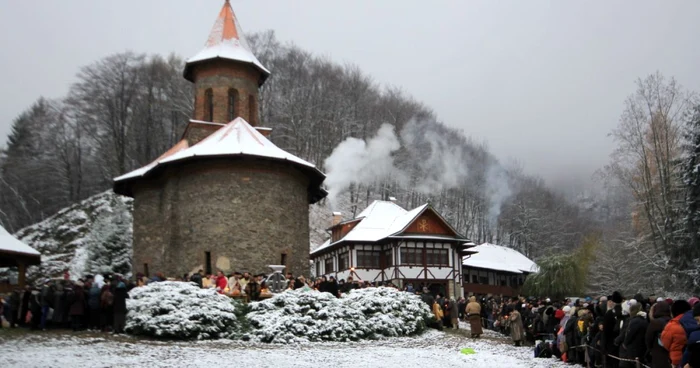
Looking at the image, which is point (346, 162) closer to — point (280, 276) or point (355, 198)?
point (355, 198)

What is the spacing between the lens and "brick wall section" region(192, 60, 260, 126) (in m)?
33.7

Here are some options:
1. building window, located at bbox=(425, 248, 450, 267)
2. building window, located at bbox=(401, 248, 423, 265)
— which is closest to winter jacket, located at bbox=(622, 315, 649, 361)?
building window, located at bbox=(401, 248, 423, 265)

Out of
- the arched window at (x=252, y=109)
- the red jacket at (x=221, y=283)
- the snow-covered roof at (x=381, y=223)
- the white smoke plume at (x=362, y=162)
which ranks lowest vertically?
the red jacket at (x=221, y=283)

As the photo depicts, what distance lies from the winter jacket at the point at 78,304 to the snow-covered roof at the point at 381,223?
23.5m

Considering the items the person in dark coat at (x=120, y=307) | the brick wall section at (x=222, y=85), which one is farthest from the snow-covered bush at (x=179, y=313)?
the brick wall section at (x=222, y=85)

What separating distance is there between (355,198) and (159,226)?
3768 cm

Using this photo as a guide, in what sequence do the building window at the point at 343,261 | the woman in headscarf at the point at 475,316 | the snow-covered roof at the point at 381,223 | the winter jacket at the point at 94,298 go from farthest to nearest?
1. the building window at the point at 343,261
2. the snow-covered roof at the point at 381,223
3. the woman in headscarf at the point at 475,316
4. the winter jacket at the point at 94,298

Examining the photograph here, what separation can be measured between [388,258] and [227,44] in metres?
16.1

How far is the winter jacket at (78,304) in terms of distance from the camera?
17.3 metres

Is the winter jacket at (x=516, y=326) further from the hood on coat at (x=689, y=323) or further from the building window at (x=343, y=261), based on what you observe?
the building window at (x=343, y=261)

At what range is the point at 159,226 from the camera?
30.4 meters

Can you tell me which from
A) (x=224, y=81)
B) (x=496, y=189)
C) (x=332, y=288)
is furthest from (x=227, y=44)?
(x=496, y=189)

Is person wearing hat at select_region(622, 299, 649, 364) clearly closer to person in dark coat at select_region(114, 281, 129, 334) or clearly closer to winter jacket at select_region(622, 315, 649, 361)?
winter jacket at select_region(622, 315, 649, 361)

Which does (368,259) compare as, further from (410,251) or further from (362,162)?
(362,162)
